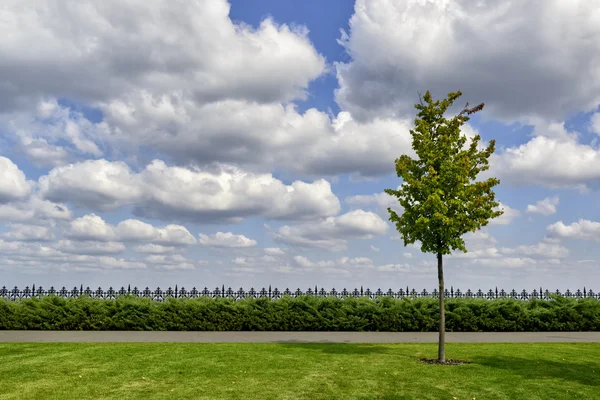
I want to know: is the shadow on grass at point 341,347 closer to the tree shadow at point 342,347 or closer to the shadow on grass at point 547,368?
the tree shadow at point 342,347

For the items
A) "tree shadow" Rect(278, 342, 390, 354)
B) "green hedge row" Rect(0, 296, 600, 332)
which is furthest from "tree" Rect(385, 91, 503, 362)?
"green hedge row" Rect(0, 296, 600, 332)

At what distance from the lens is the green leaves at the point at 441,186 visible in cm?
1373

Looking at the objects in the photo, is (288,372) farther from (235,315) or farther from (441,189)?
(235,315)

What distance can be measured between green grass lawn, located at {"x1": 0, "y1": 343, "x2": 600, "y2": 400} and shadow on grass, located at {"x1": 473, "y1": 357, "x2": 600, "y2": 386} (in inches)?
1.0

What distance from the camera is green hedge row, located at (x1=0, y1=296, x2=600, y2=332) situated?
20.4 metres

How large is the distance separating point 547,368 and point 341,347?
18.7 ft

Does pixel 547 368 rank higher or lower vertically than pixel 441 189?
lower

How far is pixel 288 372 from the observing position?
38.6 ft

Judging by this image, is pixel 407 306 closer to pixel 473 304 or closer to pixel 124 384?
pixel 473 304

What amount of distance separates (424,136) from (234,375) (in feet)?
26.3

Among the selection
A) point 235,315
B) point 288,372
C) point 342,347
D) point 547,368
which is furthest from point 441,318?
point 235,315

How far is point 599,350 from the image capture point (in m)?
16.0

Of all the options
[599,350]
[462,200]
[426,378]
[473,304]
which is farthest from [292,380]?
[473,304]

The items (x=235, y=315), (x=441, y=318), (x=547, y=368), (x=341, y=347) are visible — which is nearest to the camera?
(x=547, y=368)
